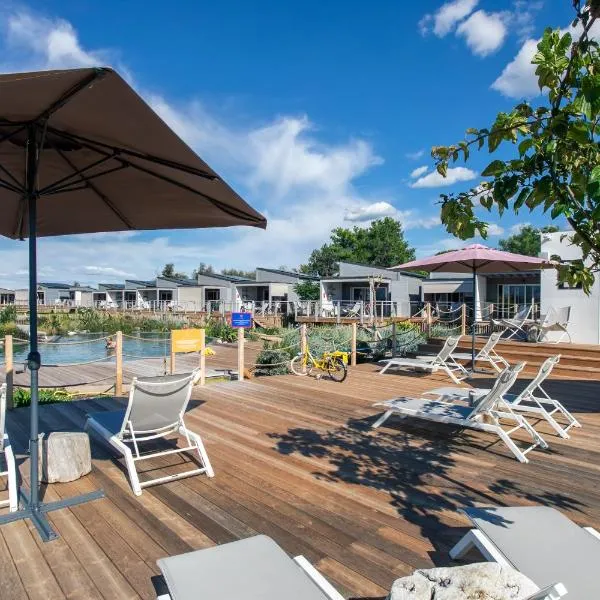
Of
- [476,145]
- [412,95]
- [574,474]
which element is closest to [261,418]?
[574,474]

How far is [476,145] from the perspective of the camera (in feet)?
6.61

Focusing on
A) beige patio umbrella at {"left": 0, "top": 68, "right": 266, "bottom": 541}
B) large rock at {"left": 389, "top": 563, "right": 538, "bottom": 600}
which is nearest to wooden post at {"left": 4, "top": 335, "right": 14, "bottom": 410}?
beige patio umbrella at {"left": 0, "top": 68, "right": 266, "bottom": 541}

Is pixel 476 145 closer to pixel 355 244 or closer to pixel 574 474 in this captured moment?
pixel 574 474

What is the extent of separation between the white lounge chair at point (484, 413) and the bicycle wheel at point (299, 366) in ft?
12.6

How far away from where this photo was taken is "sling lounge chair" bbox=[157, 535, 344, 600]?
1.79 m

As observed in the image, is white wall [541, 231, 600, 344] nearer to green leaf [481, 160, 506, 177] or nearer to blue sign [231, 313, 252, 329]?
blue sign [231, 313, 252, 329]

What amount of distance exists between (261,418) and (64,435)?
249cm

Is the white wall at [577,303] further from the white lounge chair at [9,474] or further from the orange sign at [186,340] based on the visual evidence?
the white lounge chair at [9,474]

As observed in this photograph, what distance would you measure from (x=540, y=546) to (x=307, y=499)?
1.71 metres

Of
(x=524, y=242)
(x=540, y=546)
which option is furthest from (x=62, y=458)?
(x=524, y=242)

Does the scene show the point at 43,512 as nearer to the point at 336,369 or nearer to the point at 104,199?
the point at 104,199

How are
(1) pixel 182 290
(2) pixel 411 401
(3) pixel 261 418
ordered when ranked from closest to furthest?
(2) pixel 411 401 < (3) pixel 261 418 < (1) pixel 182 290

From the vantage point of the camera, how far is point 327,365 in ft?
28.9

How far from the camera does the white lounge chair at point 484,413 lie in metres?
4.31
